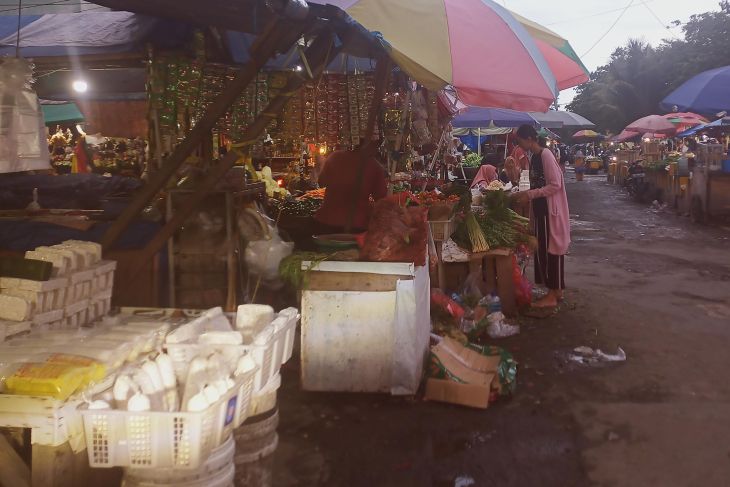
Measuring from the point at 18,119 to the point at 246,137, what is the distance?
1.40 meters

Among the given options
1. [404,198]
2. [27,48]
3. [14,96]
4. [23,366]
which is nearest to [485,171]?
[404,198]

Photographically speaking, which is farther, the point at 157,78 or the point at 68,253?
the point at 157,78

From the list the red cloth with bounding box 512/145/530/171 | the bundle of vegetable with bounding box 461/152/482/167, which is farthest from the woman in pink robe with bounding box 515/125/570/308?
the bundle of vegetable with bounding box 461/152/482/167

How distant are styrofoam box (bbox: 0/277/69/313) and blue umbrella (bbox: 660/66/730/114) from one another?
546 inches

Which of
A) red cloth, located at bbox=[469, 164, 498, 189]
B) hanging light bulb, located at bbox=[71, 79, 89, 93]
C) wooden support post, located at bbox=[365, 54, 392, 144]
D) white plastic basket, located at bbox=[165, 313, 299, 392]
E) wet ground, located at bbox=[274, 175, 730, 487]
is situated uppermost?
hanging light bulb, located at bbox=[71, 79, 89, 93]

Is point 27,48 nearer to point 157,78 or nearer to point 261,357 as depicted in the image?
point 157,78

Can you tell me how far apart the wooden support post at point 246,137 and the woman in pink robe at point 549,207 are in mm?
3452

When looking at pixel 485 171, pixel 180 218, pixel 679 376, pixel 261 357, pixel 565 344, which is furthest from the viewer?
pixel 485 171

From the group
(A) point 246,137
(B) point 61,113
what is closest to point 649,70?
(B) point 61,113

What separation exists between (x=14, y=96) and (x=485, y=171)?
9.26 m

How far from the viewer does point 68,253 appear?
346 centimetres

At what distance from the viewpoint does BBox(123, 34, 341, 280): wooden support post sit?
175 inches

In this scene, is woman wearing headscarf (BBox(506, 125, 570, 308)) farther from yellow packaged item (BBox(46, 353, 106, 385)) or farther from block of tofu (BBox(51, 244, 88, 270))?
yellow packaged item (BBox(46, 353, 106, 385))

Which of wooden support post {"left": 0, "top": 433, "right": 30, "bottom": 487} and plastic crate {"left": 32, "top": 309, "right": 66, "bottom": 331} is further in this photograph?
plastic crate {"left": 32, "top": 309, "right": 66, "bottom": 331}
